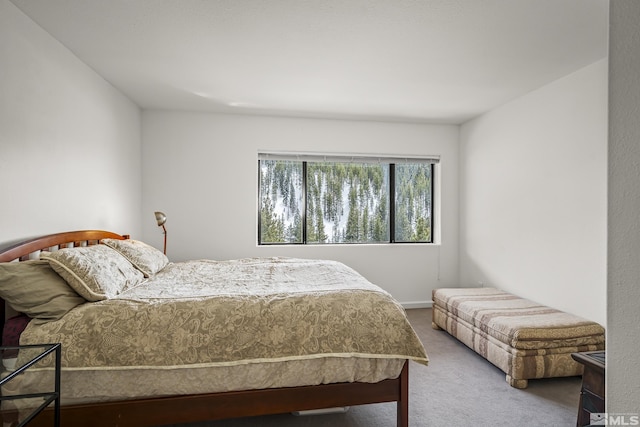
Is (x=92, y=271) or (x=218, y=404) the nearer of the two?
(x=218, y=404)

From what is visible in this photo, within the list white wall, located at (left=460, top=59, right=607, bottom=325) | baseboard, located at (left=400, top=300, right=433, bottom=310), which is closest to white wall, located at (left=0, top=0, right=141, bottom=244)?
baseboard, located at (left=400, top=300, right=433, bottom=310)

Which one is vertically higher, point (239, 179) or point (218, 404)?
point (239, 179)

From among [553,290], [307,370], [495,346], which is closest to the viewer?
[307,370]

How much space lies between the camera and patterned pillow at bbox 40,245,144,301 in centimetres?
185

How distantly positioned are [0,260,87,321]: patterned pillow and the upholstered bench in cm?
290

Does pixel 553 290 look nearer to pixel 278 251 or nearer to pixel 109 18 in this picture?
pixel 278 251

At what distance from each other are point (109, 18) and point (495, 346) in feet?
11.9

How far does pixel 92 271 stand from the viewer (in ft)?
6.42

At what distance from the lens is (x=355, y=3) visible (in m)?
2.03

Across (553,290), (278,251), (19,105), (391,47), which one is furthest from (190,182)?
(553,290)

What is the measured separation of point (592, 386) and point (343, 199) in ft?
11.4

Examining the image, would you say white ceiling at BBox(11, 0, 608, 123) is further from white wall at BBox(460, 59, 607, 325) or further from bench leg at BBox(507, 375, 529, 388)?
bench leg at BBox(507, 375, 529, 388)

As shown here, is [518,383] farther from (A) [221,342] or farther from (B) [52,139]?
(B) [52,139]

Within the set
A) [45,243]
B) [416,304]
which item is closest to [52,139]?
[45,243]
